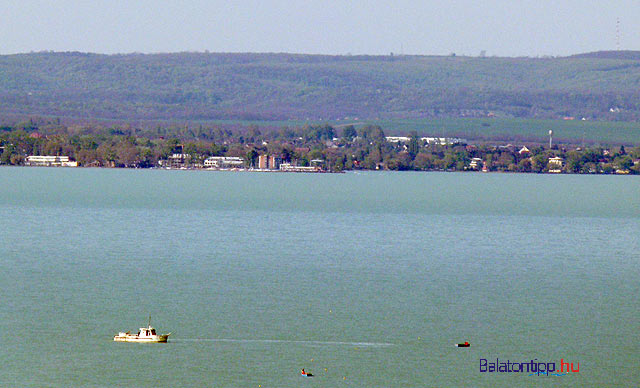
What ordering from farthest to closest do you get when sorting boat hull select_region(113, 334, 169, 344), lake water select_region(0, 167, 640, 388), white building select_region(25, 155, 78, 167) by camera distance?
1. white building select_region(25, 155, 78, 167)
2. boat hull select_region(113, 334, 169, 344)
3. lake water select_region(0, 167, 640, 388)

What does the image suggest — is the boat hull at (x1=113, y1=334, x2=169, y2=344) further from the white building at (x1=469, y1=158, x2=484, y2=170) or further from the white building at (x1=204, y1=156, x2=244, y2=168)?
the white building at (x1=469, y1=158, x2=484, y2=170)

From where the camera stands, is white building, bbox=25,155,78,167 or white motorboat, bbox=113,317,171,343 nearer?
white motorboat, bbox=113,317,171,343

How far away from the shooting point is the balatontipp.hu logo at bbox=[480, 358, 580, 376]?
24125 millimetres

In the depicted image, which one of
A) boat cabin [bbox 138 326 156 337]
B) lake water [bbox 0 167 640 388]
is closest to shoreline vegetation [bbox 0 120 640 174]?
lake water [bbox 0 167 640 388]

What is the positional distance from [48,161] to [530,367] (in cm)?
15860

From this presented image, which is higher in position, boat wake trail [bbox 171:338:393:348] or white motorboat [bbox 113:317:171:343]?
white motorboat [bbox 113:317:171:343]

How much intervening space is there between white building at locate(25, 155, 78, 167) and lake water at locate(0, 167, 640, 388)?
11618cm

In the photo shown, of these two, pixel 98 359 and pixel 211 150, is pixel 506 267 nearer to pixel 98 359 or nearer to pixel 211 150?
pixel 98 359

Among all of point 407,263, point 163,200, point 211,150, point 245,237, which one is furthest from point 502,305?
point 211,150

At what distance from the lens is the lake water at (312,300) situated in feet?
78.3

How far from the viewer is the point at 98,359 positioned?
24047 mm

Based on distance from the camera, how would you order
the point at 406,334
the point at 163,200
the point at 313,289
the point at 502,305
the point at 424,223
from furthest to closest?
1. the point at 163,200
2. the point at 424,223
3. the point at 313,289
4. the point at 502,305
5. the point at 406,334

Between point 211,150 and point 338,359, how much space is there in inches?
6188

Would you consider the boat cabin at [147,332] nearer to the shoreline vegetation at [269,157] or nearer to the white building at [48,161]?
the shoreline vegetation at [269,157]
